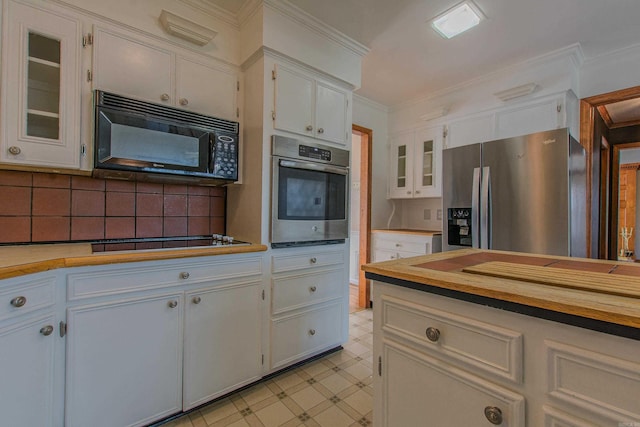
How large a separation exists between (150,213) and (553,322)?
211 centimetres

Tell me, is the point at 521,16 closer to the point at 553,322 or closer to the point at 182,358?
the point at 553,322

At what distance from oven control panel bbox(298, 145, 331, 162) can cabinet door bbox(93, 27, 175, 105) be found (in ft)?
2.82

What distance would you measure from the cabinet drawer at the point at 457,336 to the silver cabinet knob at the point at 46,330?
4.37ft

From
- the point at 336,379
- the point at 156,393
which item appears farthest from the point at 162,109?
the point at 336,379

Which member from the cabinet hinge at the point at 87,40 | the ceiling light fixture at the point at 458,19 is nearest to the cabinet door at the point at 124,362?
the cabinet hinge at the point at 87,40

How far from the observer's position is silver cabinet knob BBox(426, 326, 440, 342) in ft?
2.78

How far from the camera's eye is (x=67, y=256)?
1.24 meters

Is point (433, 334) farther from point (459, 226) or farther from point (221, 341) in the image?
point (459, 226)

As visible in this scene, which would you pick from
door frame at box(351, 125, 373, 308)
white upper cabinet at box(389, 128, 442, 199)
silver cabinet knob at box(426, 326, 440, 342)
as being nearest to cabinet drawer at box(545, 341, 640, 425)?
silver cabinet knob at box(426, 326, 440, 342)

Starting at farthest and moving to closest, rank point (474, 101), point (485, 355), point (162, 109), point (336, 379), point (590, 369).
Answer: point (474, 101) < point (336, 379) < point (162, 109) < point (485, 355) < point (590, 369)

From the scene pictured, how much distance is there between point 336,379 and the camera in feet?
6.23

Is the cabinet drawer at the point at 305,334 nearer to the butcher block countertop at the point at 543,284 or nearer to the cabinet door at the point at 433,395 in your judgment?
the cabinet door at the point at 433,395

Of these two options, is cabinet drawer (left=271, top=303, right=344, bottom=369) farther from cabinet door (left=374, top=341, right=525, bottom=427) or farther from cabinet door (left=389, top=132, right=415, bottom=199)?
cabinet door (left=389, top=132, right=415, bottom=199)

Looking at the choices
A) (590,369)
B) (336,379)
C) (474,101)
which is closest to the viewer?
(590,369)
